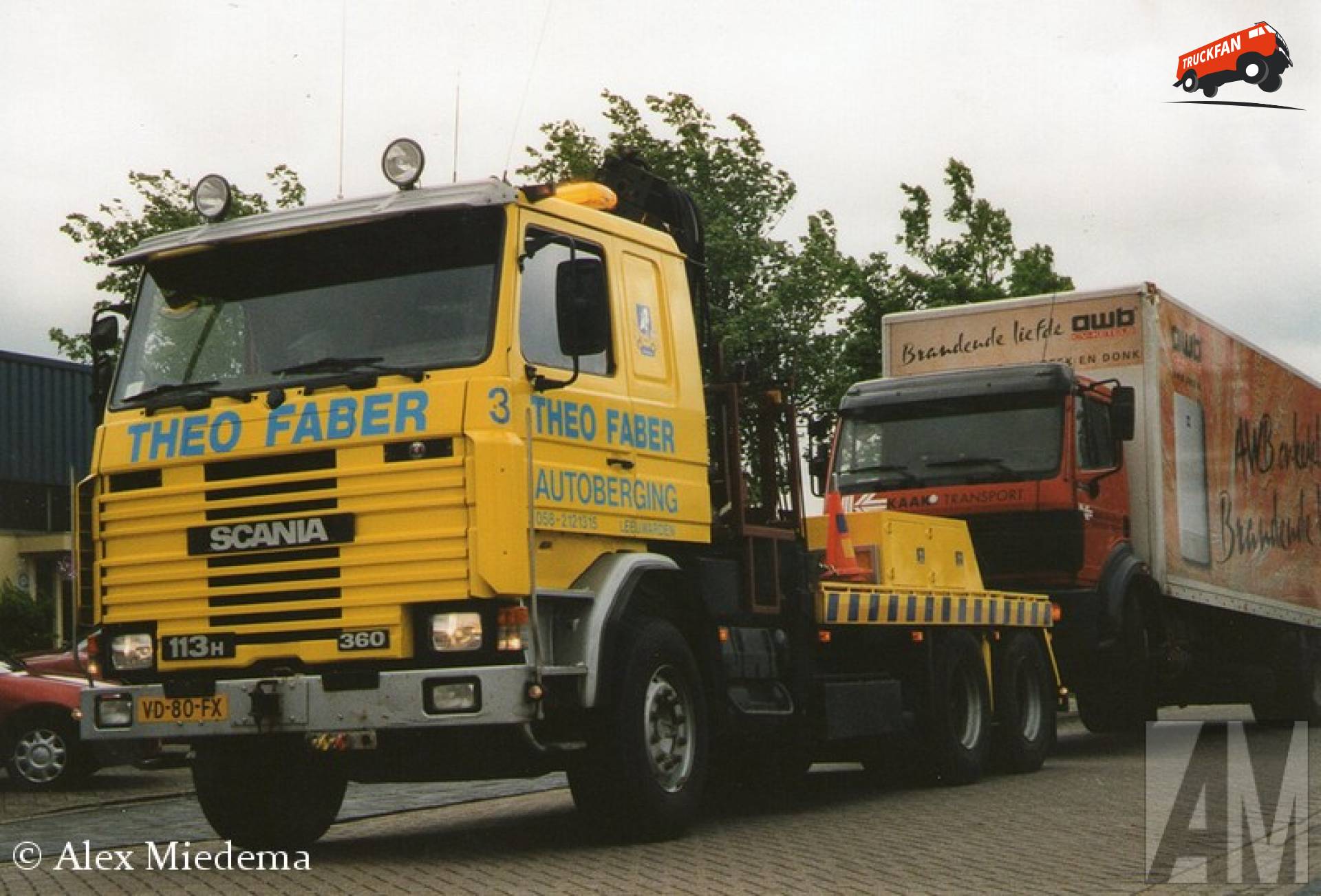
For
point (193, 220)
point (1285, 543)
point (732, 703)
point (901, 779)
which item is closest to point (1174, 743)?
point (1285, 543)

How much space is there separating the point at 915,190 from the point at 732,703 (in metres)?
29.7

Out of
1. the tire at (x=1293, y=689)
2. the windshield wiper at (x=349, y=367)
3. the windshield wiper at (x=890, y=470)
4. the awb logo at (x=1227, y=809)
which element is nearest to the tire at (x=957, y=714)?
the awb logo at (x=1227, y=809)

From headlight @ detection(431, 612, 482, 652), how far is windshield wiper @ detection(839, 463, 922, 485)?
7.48m

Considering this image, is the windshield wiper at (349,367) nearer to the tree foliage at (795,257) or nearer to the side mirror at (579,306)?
the side mirror at (579,306)

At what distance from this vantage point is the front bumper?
8648 mm

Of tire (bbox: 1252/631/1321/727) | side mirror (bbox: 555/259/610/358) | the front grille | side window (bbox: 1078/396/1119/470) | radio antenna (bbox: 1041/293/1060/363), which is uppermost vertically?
radio antenna (bbox: 1041/293/1060/363)

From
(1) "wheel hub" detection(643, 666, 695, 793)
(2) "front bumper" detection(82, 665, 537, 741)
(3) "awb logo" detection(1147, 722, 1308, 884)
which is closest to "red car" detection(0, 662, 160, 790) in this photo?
(2) "front bumper" detection(82, 665, 537, 741)

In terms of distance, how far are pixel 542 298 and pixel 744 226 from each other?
1113 inches

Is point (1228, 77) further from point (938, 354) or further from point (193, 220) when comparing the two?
point (193, 220)

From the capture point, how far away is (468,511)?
28.8 ft

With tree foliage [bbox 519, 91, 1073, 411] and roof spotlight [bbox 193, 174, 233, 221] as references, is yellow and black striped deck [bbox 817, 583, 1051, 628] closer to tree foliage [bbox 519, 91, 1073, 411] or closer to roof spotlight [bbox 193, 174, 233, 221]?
roof spotlight [bbox 193, 174, 233, 221]

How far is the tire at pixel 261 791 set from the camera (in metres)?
9.95

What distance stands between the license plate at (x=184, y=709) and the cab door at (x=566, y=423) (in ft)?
5.23

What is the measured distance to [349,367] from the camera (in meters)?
9.18
